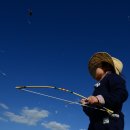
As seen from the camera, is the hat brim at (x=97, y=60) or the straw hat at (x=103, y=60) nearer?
the straw hat at (x=103, y=60)

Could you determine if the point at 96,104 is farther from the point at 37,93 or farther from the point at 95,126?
the point at 37,93

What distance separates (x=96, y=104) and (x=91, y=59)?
2.45 metres

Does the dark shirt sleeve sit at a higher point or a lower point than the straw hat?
lower

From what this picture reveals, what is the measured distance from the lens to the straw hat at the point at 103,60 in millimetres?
8859

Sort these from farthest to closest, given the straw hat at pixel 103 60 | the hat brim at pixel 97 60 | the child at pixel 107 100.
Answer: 1. the hat brim at pixel 97 60
2. the straw hat at pixel 103 60
3. the child at pixel 107 100

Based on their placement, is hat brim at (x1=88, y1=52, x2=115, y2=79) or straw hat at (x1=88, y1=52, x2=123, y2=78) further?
hat brim at (x1=88, y1=52, x2=115, y2=79)

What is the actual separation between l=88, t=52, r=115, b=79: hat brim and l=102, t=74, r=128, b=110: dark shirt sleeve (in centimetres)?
95

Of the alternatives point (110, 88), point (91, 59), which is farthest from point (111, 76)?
point (91, 59)

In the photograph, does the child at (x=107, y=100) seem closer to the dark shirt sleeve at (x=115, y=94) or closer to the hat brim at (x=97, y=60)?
the dark shirt sleeve at (x=115, y=94)

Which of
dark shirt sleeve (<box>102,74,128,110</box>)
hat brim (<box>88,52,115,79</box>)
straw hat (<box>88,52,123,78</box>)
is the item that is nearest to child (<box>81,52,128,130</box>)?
dark shirt sleeve (<box>102,74,128,110</box>)

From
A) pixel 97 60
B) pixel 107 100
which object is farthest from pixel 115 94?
pixel 97 60

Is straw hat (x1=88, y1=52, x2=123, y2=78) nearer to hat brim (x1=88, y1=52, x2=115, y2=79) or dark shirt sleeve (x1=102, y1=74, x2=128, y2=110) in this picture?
hat brim (x1=88, y1=52, x2=115, y2=79)

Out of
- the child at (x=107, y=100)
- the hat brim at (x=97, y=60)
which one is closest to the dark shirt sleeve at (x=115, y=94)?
the child at (x=107, y=100)

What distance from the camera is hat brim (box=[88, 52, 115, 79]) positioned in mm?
9031
